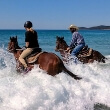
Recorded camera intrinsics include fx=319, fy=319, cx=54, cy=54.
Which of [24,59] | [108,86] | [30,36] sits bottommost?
[108,86]

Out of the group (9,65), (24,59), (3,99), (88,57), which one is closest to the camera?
(3,99)

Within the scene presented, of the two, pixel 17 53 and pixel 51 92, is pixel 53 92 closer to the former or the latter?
pixel 51 92

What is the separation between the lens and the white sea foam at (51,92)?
768 centimetres

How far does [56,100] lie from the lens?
8.06 metres

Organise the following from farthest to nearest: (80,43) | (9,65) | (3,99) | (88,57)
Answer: (88,57), (80,43), (9,65), (3,99)

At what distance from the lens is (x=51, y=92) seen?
8156 millimetres

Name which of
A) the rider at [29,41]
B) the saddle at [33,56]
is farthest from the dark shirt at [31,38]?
the saddle at [33,56]

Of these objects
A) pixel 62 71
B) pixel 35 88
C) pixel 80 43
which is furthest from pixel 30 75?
pixel 80 43

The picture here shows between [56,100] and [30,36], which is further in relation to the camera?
[30,36]

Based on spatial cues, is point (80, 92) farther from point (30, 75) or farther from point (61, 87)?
point (30, 75)

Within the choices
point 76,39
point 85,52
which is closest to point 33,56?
point 76,39

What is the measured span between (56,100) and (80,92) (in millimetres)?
1059

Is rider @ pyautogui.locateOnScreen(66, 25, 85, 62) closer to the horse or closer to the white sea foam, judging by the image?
the white sea foam

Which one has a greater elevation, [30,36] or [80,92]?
[30,36]
